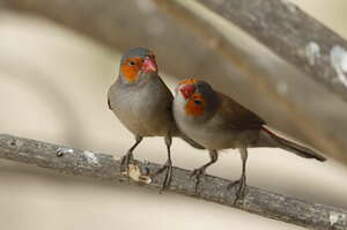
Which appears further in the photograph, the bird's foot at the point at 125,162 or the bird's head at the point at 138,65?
the bird's foot at the point at 125,162

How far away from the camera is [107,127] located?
23.2 ft

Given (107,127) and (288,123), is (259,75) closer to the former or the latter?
(288,123)

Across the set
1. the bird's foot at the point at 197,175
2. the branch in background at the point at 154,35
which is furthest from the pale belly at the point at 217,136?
the branch in background at the point at 154,35

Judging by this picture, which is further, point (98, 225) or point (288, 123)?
point (98, 225)

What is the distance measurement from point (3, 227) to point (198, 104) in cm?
332

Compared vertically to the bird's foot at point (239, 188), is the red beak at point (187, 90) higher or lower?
higher

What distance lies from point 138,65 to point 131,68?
0.03 metres

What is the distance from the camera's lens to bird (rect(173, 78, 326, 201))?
3203mm

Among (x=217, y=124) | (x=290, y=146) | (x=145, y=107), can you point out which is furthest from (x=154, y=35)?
(x=145, y=107)

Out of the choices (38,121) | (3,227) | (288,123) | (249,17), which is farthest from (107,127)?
(249,17)

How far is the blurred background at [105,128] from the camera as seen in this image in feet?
17.1

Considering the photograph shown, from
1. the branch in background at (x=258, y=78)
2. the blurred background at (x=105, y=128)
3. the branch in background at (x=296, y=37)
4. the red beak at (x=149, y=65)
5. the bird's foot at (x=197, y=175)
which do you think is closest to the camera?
the red beak at (x=149, y=65)

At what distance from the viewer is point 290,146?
11.9 ft

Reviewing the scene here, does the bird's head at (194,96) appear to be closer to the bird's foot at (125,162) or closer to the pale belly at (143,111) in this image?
the pale belly at (143,111)
